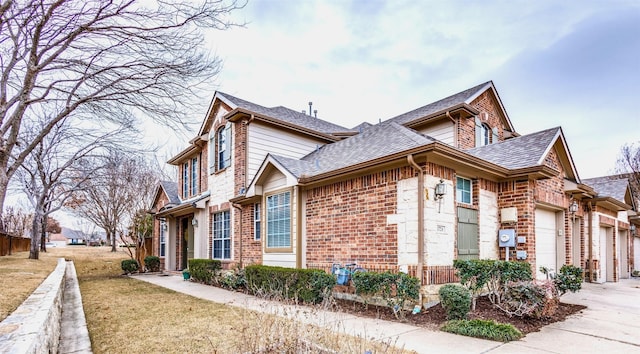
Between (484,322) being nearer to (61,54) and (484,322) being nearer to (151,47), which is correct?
(151,47)

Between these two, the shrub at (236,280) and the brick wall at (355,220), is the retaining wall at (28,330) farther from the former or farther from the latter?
the shrub at (236,280)

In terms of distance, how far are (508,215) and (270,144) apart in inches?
307

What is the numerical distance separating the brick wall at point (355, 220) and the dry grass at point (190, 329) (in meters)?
2.74

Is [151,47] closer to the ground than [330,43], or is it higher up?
closer to the ground

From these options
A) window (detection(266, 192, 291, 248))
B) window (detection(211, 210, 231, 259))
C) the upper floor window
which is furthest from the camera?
window (detection(211, 210, 231, 259))

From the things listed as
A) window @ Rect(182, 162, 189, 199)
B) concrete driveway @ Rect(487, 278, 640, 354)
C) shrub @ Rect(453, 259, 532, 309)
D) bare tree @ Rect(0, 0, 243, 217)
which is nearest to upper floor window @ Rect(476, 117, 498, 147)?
concrete driveway @ Rect(487, 278, 640, 354)

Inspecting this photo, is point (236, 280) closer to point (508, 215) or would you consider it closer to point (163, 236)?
point (508, 215)

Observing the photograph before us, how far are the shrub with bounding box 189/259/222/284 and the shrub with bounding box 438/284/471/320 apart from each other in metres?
8.55

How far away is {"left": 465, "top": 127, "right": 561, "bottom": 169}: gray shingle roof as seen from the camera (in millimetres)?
9017

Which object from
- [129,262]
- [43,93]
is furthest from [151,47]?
[129,262]

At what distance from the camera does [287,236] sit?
10.5 meters

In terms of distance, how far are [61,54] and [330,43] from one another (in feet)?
24.1

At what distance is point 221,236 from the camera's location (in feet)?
45.9

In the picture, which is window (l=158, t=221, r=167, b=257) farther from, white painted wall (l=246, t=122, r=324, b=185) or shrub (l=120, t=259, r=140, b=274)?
white painted wall (l=246, t=122, r=324, b=185)
